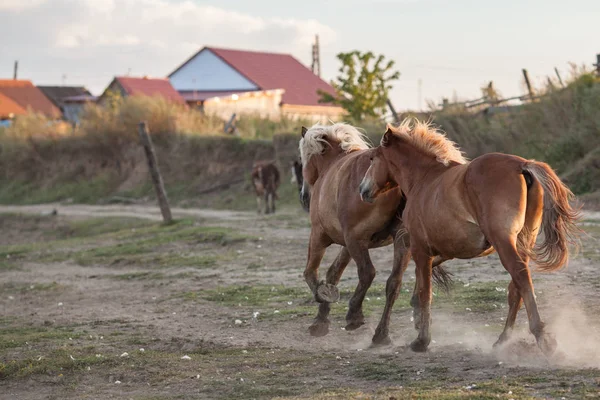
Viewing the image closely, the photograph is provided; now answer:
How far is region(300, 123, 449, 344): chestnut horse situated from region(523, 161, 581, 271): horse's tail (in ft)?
3.69

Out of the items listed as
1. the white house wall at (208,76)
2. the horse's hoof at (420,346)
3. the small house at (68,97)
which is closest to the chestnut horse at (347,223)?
the horse's hoof at (420,346)

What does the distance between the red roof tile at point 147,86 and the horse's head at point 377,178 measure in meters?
49.2

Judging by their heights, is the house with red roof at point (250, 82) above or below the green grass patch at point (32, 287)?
above

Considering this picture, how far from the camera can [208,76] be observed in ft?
205

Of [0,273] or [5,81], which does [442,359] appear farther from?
[5,81]

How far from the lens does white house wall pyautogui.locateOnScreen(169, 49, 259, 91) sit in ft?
200

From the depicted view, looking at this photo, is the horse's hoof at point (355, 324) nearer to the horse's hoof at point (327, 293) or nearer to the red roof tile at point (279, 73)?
the horse's hoof at point (327, 293)

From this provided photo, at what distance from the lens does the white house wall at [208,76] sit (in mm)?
61016

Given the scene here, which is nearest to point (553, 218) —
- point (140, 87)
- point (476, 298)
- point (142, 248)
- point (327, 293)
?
point (327, 293)

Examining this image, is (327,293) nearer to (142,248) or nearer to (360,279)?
(360,279)

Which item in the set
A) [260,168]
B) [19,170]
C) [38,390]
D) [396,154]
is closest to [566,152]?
[260,168]

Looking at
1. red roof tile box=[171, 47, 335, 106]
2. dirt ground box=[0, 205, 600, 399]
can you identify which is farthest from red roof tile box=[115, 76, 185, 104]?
dirt ground box=[0, 205, 600, 399]

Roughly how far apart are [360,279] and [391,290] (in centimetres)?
39

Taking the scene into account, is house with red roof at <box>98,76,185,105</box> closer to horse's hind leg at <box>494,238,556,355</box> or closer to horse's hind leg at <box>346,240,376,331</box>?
horse's hind leg at <box>346,240,376,331</box>
